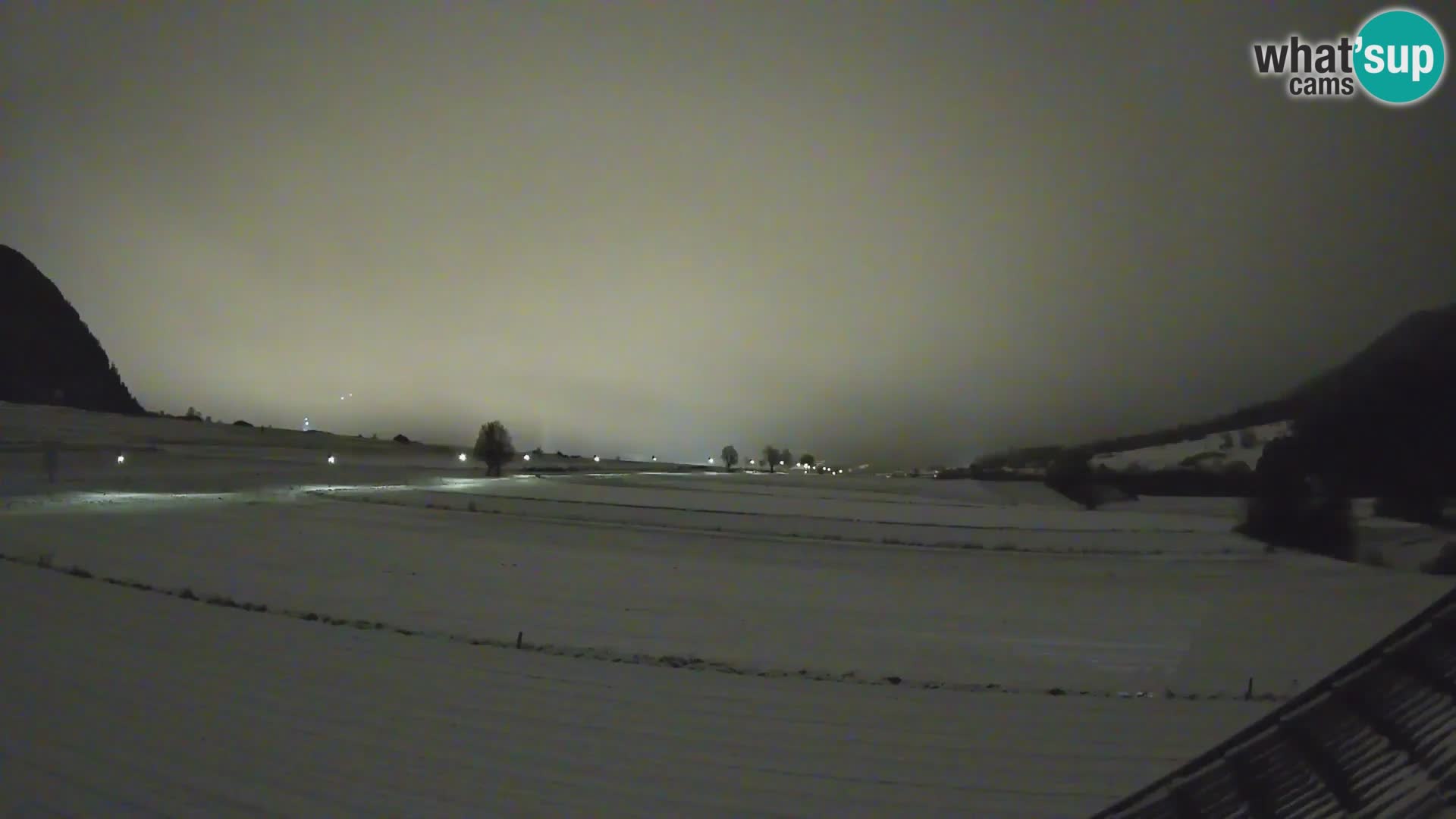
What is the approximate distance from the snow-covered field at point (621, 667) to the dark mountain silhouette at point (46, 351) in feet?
381

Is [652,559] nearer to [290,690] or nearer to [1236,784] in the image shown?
[290,690]

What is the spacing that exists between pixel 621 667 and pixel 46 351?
149975 millimetres

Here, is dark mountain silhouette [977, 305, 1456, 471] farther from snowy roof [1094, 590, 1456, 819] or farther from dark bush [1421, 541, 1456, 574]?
snowy roof [1094, 590, 1456, 819]

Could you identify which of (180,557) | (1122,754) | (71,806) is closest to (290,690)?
(71,806)

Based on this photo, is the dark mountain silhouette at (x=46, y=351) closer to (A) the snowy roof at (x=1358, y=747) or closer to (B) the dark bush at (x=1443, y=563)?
(B) the dark bush at (x=1443, y=563)

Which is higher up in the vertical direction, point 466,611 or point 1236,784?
point 1236,784

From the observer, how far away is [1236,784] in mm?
2555

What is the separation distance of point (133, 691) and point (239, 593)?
7.08m

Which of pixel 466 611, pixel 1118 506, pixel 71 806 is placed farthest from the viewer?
pixel 1118 506

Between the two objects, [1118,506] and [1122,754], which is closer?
Answer: [1122,754]

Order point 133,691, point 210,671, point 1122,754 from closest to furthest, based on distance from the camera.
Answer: point 1122,754 → point 133,691 → point 210,671

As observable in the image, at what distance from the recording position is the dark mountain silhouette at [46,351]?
116 meters

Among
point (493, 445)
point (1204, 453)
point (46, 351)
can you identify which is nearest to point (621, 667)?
point (1204, 453)

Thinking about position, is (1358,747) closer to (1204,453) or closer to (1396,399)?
(1396,399)
